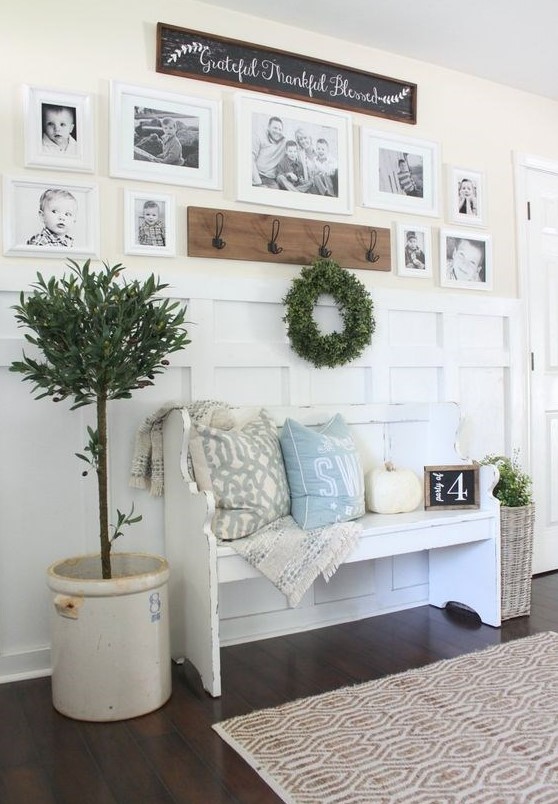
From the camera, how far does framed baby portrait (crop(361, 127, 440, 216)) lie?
3178mm

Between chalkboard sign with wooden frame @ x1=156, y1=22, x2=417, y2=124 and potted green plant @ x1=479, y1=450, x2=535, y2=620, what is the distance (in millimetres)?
1701

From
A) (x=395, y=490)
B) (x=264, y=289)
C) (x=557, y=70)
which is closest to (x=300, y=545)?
(x=395, y=490)

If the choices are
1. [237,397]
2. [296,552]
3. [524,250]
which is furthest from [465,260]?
[296,552]

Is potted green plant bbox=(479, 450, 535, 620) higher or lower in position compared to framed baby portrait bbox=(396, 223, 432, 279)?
lower

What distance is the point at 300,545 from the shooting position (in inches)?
94.3

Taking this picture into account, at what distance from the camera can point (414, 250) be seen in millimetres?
3305

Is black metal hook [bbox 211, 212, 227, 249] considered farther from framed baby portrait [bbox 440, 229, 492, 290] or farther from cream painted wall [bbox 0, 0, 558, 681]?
framed baby portrait [bbox 440, 229, 492, 290]

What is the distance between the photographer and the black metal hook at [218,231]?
2787mm

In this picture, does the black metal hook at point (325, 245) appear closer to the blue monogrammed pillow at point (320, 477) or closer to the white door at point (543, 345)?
the blue monogrammed pillow at point (320, 477)

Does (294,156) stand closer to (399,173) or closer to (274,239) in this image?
(274,239)

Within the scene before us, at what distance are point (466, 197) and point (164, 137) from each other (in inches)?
61.1

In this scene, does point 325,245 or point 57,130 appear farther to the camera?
point 325,245

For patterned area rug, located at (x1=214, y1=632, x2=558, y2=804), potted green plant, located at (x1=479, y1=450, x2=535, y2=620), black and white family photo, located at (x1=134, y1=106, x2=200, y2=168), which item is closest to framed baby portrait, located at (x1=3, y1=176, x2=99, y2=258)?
black and white family photo, located at (x1=134, y1=106, x2=200, y2=168)

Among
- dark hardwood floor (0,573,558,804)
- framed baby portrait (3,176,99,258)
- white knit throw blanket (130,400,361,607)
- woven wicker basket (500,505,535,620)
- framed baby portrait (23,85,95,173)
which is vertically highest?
framed baby portrait (23,85,95,173)
